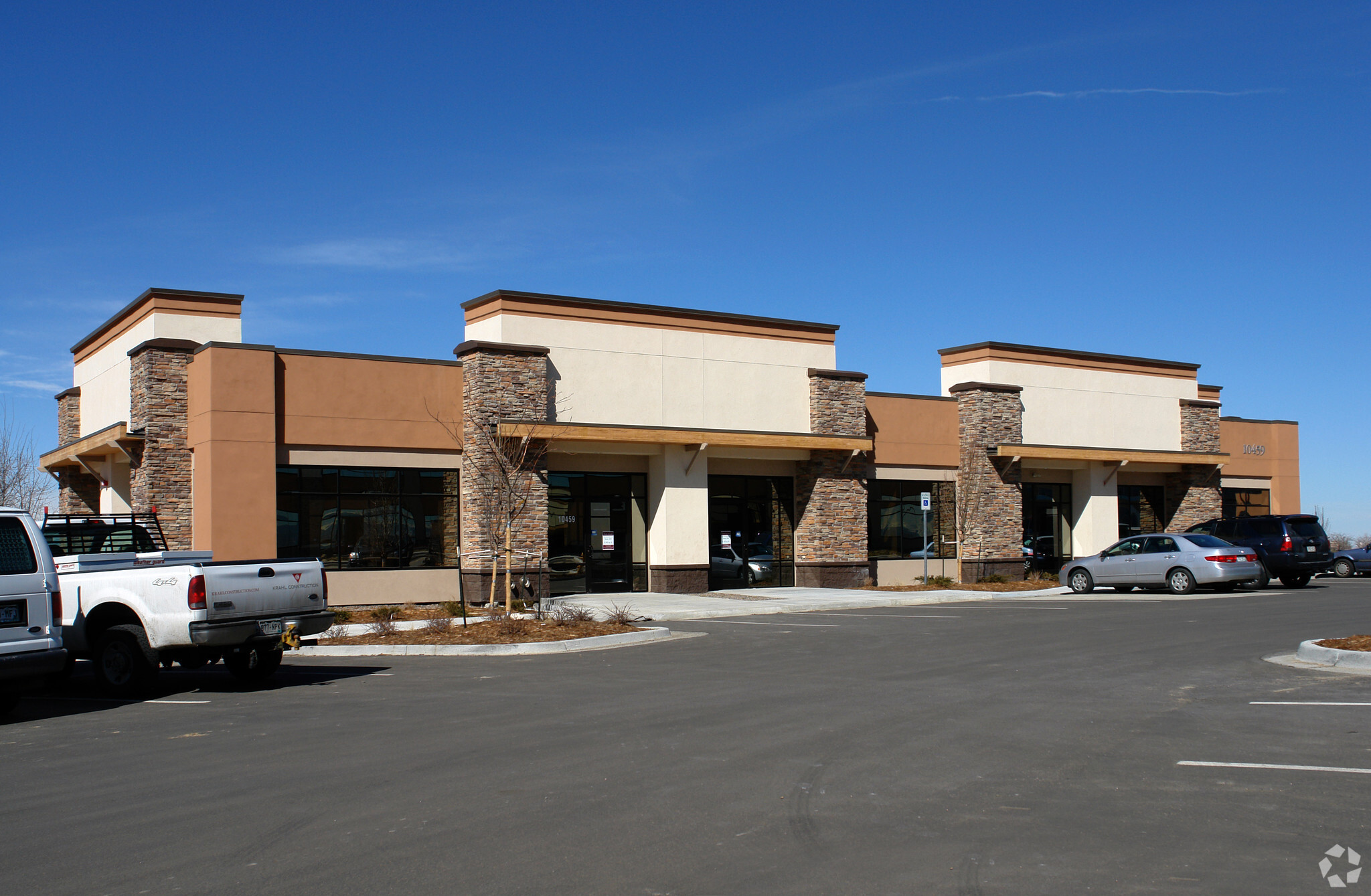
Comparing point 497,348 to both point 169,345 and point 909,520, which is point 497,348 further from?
point 909,520

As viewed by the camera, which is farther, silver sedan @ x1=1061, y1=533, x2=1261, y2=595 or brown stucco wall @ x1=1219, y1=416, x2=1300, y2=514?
brown stucco wall @ x1=1219, y1=416, x2=1300, y2=514

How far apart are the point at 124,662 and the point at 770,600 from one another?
50.2 feet

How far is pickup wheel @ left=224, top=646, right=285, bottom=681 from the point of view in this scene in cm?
1393

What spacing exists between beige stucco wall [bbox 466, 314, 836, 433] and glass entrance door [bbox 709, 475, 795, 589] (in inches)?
68.1

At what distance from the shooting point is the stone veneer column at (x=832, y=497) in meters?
30.1

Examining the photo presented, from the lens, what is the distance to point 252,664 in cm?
1442

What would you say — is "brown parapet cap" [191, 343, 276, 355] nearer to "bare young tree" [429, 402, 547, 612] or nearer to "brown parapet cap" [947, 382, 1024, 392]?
"bare young tree" [429, 402, 547, 612]

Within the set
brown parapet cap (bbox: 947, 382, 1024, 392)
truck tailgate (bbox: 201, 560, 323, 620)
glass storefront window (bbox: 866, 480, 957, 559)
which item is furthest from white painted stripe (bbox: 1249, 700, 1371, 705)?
brown parapet cap (bbox: 947, 382, 1024, 392)

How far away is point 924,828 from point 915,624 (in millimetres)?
13517

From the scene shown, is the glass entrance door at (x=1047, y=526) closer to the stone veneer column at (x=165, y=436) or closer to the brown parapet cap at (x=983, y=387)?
the brown parapet cap at (x=983, y=387)

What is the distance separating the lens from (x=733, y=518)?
29875 mm

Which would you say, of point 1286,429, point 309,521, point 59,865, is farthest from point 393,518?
point 1286,429

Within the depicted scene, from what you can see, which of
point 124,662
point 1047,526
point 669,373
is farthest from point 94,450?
point 1047,526

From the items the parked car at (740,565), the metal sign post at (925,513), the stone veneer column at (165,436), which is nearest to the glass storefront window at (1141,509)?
the metal sign post at (925,513)
